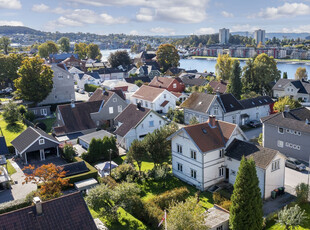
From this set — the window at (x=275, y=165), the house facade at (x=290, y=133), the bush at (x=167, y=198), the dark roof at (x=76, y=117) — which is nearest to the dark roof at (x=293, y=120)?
the house facade at (x=290, y=133)

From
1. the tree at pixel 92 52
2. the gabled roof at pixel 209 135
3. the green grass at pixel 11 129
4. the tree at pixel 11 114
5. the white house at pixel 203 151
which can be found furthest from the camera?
the tree at pixel 92 52

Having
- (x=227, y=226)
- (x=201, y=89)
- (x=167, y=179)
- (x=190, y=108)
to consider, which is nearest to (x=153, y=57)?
(x=201, y=89)

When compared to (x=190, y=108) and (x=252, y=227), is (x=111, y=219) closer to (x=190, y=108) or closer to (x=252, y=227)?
(x=252, y=227)

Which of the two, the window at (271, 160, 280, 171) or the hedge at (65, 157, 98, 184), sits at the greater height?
the window at (271, 160, 280, 171)

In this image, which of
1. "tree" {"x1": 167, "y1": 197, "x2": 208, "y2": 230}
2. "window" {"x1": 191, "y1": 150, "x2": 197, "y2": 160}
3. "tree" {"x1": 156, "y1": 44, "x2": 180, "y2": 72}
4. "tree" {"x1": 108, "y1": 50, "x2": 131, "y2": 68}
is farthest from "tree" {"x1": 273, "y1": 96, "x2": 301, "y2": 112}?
"tree" {"x1": 108, "y1": 50, "x2": 131, "y2": 68}

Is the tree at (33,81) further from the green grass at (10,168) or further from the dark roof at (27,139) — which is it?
the green grass at (10,168)

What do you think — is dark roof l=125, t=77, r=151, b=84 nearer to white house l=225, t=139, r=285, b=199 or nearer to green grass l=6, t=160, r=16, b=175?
green grass l=6, t=160, r=16, b=175
